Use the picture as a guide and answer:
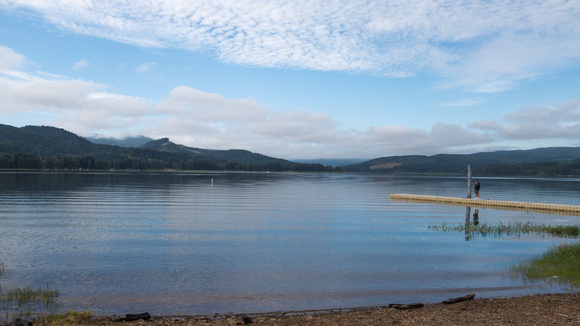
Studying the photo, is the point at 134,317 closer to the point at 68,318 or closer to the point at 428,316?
the point at 68,318

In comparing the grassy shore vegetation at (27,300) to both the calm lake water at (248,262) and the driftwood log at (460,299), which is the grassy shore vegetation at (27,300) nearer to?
the calm lake water at (248,262)

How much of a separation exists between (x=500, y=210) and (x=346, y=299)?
121ft

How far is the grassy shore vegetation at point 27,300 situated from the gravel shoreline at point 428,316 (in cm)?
236

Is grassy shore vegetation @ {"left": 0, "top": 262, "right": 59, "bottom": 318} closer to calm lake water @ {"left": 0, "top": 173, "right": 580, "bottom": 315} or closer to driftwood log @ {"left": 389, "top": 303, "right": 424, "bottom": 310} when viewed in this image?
calm lake water @ {"left": 0, "top": 173, "right": 580, "bottom": 315}

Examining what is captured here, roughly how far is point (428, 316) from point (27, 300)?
1192 centimetres

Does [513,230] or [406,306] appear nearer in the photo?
[406,306]

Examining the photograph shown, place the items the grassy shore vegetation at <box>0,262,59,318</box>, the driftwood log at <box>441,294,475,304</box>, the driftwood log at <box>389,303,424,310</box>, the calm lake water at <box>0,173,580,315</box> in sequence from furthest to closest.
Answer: the calm lake water at <box>0,173,580,315</box> → the driftwood log at <box>441,294,475,304</box> → the driftwood log at <box>389,303,424,310</box> → the grassy shore vegetation at <box>0,262,59,318</box>

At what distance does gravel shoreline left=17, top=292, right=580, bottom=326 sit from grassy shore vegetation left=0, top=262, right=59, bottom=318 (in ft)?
7.74

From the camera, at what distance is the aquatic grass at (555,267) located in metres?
15.8

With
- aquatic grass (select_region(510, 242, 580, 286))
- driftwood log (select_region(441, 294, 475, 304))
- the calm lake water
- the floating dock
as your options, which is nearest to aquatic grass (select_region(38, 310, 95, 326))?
the calm lake water

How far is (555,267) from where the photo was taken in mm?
17094

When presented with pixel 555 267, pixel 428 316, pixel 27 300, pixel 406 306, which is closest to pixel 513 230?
pixel 555 267

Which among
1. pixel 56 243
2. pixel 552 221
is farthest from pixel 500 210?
pixel 56 243

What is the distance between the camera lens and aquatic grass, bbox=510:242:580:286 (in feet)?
51.9
